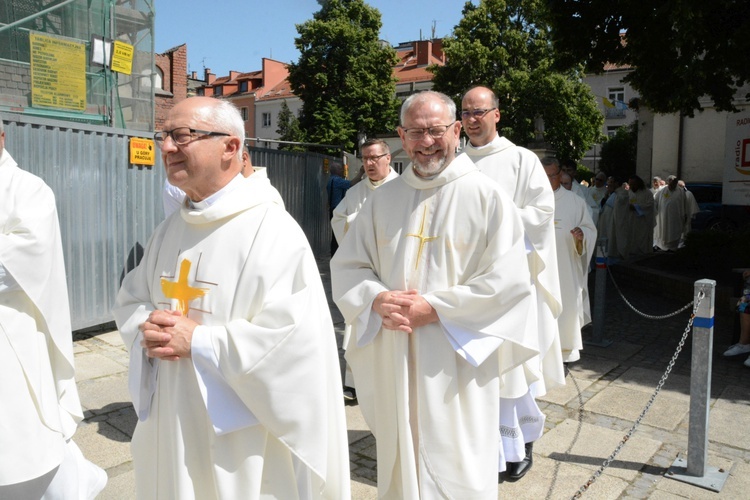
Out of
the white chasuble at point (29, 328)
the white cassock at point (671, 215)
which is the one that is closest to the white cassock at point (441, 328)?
the white chasuble at point (29, 328)

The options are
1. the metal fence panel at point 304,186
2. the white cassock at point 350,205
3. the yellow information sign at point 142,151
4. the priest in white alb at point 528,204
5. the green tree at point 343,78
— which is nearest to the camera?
the priest in white alb at point 528,204

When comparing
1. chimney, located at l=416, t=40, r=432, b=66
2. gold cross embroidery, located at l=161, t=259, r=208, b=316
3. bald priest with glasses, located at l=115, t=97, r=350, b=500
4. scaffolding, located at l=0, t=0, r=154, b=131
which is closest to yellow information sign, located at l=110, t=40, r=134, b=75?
scaffolding, located at l=0, t=0, r=154, b=131

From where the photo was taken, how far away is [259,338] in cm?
201

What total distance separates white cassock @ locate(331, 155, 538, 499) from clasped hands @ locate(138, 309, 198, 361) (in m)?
1.03

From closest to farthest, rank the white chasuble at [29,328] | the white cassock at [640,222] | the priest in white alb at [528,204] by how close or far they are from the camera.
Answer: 1. the white chasuble at [29,328]
2. the priest in white alb at [528,204]
3. the white cassock at [640,222]

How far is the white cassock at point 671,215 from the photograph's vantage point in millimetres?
15477

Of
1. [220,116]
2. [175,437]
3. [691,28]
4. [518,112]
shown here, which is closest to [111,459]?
[175,437]

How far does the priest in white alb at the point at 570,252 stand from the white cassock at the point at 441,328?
9.85 feet

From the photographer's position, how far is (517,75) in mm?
34469

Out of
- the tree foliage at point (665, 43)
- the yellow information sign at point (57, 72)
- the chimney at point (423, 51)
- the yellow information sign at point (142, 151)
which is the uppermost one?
the chimney at point (423, 51)

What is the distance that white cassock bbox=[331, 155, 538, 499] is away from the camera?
279 cm

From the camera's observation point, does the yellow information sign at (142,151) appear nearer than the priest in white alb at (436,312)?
No

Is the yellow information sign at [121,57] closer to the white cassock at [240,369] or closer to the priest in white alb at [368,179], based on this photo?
the priest in white alb at [368,179]

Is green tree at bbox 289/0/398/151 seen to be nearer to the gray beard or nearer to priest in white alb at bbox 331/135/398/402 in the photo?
priest in white alb at bbox 331/135/398/402
